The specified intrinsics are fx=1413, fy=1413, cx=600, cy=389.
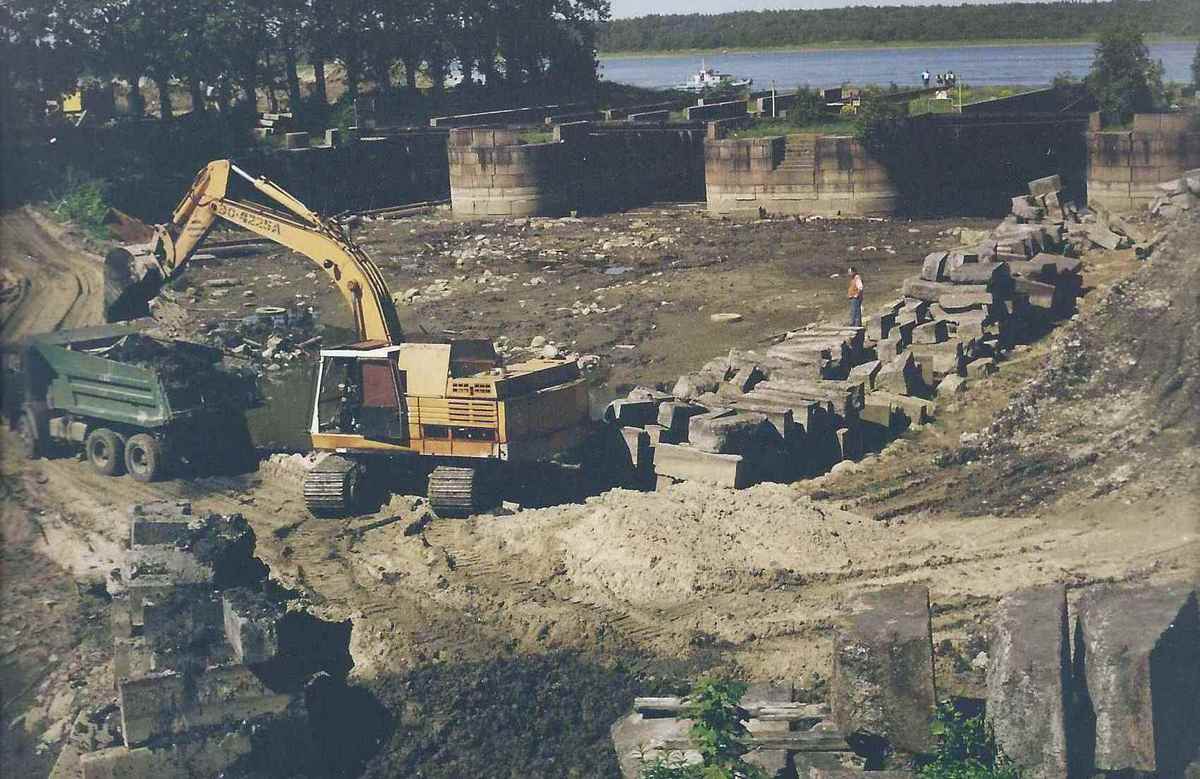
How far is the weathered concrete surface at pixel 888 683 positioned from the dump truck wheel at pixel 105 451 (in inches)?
427

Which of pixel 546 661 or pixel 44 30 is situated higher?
pixel 44 30

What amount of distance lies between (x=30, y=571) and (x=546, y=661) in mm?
6000

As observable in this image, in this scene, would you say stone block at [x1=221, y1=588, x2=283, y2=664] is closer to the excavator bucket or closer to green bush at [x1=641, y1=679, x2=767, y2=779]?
green bush at [x1=641, y1=679, x2=767, y2=779]

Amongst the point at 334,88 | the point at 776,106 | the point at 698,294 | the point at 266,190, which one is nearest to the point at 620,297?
the point at 698,294

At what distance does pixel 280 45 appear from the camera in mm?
47969

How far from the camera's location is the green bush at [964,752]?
7668 mm

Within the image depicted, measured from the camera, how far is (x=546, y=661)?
11.0m

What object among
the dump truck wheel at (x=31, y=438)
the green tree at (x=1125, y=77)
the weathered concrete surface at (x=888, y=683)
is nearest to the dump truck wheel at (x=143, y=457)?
the dump truck wheel at (x=31, y=438)

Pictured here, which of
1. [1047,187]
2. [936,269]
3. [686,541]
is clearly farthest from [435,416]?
[1047,187]

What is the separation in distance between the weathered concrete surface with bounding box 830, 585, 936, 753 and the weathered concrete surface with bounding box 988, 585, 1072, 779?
393mm

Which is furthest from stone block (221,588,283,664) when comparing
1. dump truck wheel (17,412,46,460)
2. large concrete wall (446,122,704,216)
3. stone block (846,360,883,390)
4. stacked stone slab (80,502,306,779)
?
large concrete wall (446,122,704,216)

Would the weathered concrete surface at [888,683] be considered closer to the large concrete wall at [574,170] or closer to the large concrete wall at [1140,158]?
the large concrete wall at [1140,158]

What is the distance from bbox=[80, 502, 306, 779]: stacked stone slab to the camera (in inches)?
367

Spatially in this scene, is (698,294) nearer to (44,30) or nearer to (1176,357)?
(1176,357)
